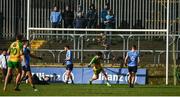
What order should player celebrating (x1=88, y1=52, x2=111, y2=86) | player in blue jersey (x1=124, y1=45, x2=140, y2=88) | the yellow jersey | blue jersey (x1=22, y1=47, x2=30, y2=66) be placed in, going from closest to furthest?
the yellow jersey → blue jersey (x1=22, y1=47, x2=30, y2=66) → player in blue jersey (x1=124, y1=45, x2=140, y2=88) → player celebrating (x1=88, y1=52, x2=111, y2=86)

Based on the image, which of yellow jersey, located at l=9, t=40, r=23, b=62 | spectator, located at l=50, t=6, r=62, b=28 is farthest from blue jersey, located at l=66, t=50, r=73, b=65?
yellow jersey, located at l=9, t=40, r=23, b=62

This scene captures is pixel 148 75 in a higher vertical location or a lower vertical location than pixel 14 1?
lower

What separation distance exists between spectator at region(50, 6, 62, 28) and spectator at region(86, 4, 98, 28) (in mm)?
1440

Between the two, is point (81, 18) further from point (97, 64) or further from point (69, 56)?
point (97, 64)

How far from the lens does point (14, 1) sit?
36938mm

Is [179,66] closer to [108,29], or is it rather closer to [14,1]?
[108,29]

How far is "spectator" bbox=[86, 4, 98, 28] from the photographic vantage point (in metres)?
36.5

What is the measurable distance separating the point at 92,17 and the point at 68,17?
1226 millimetres

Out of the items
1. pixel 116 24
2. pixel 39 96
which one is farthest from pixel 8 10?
pixel 39 96

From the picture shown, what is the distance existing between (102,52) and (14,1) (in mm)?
5149

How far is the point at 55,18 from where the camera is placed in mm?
36406

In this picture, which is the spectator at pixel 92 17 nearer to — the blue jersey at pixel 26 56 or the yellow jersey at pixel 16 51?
the blue jersey at pixel 26 56

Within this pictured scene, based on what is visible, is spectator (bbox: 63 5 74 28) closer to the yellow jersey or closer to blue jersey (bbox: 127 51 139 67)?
blue jersey (bbox: 127 51 139 67)

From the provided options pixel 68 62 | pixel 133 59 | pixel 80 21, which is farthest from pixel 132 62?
pixel 80 21
